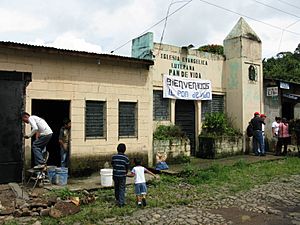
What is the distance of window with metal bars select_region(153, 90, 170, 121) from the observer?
13.6 meters

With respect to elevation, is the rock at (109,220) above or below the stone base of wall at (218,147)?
below

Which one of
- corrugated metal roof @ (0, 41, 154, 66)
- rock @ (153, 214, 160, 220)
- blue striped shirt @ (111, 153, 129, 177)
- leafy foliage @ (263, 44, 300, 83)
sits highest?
leafy foliage @ (263, 44, 300, 83)

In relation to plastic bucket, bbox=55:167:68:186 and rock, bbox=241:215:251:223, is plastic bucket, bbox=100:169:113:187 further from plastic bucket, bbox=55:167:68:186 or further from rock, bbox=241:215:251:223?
rock, bbox=241:215:251:223

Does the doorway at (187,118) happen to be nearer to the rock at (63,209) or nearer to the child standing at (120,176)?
the child standing at (120,176)

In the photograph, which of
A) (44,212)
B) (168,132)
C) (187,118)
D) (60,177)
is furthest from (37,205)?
(187,118)

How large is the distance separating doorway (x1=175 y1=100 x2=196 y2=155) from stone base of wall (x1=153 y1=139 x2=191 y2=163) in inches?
49.1

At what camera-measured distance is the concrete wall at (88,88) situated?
10.4 m

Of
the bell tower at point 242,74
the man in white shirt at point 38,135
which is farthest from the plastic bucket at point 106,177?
the bell tower at point 242,74

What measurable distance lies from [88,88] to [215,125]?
598 cm

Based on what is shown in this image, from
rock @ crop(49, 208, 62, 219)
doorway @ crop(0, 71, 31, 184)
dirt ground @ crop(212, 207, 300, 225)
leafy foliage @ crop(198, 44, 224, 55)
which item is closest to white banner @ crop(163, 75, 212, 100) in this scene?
leafy foliage @ crop(198, 44, 224, 55)

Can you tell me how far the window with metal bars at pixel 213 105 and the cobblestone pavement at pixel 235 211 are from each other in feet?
19.7

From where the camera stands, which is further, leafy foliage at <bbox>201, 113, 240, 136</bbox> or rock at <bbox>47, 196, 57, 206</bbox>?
leafy foliage at <bbox>201, 113, 240, 136</bbox>

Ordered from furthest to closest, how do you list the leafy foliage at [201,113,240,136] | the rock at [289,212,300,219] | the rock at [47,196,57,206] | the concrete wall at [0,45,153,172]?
the leafy foliage at [201,113,240,136] < the concrete wall at [0,45,153,172] < the rock at [289,212,300,219] < the rock at [47,196,57,206]

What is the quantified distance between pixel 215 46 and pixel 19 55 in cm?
1060
